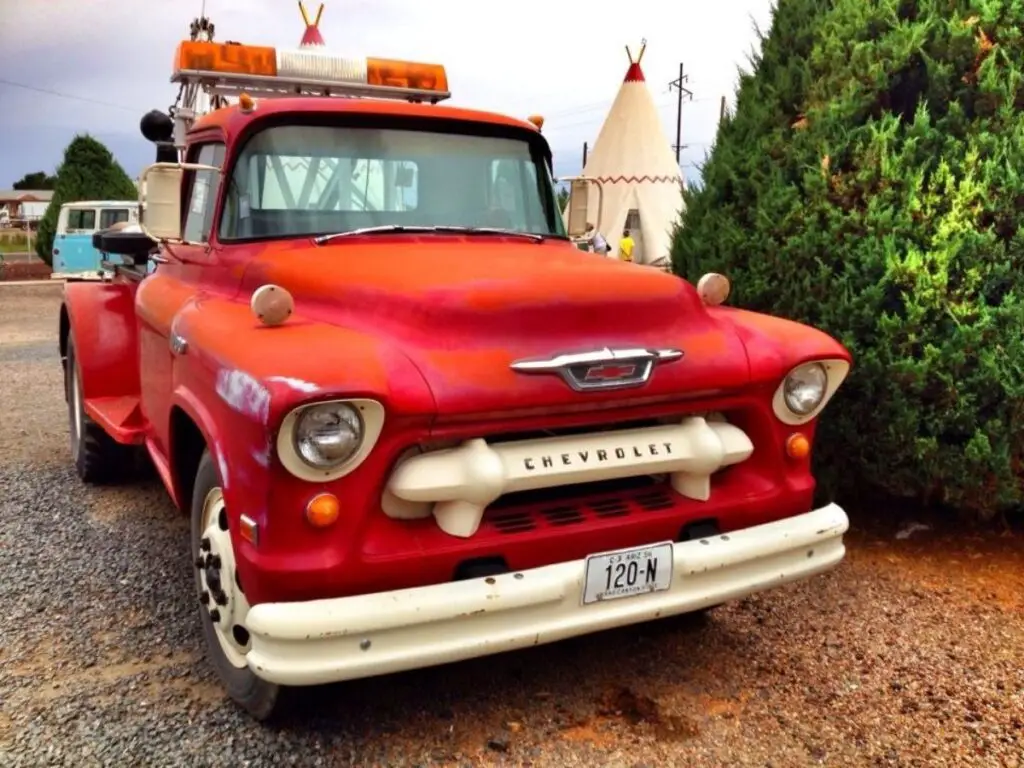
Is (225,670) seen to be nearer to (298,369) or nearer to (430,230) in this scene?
(298,369)

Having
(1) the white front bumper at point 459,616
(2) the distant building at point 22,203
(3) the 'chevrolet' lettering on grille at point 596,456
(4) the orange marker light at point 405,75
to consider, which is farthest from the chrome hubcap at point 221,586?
(2) the distant building at point 22,203

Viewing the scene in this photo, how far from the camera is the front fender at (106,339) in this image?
16.1ft

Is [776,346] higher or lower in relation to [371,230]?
lower

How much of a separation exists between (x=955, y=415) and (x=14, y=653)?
402cm

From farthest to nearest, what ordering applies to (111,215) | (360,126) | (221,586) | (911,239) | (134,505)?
(111,215) < (134,505) < (911,239) < (360,126) < (221,586)

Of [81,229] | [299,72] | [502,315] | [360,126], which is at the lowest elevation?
[81,229]

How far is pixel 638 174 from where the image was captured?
541 inches

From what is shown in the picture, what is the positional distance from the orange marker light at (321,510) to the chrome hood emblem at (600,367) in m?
0.65

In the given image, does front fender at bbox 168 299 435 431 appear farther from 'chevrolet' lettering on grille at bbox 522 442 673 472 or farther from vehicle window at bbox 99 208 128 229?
vehicle window at bbox 99 208 128 229

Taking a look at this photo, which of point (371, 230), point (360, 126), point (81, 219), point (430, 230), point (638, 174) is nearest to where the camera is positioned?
point (371, 230)

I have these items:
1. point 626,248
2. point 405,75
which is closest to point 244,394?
point 405,75

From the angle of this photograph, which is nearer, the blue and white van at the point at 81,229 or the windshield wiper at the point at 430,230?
the windshield wiper at the point at 430,230

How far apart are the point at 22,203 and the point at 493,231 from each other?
77.0 metres

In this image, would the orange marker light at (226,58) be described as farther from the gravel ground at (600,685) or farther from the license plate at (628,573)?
the license plate at (628,573)
